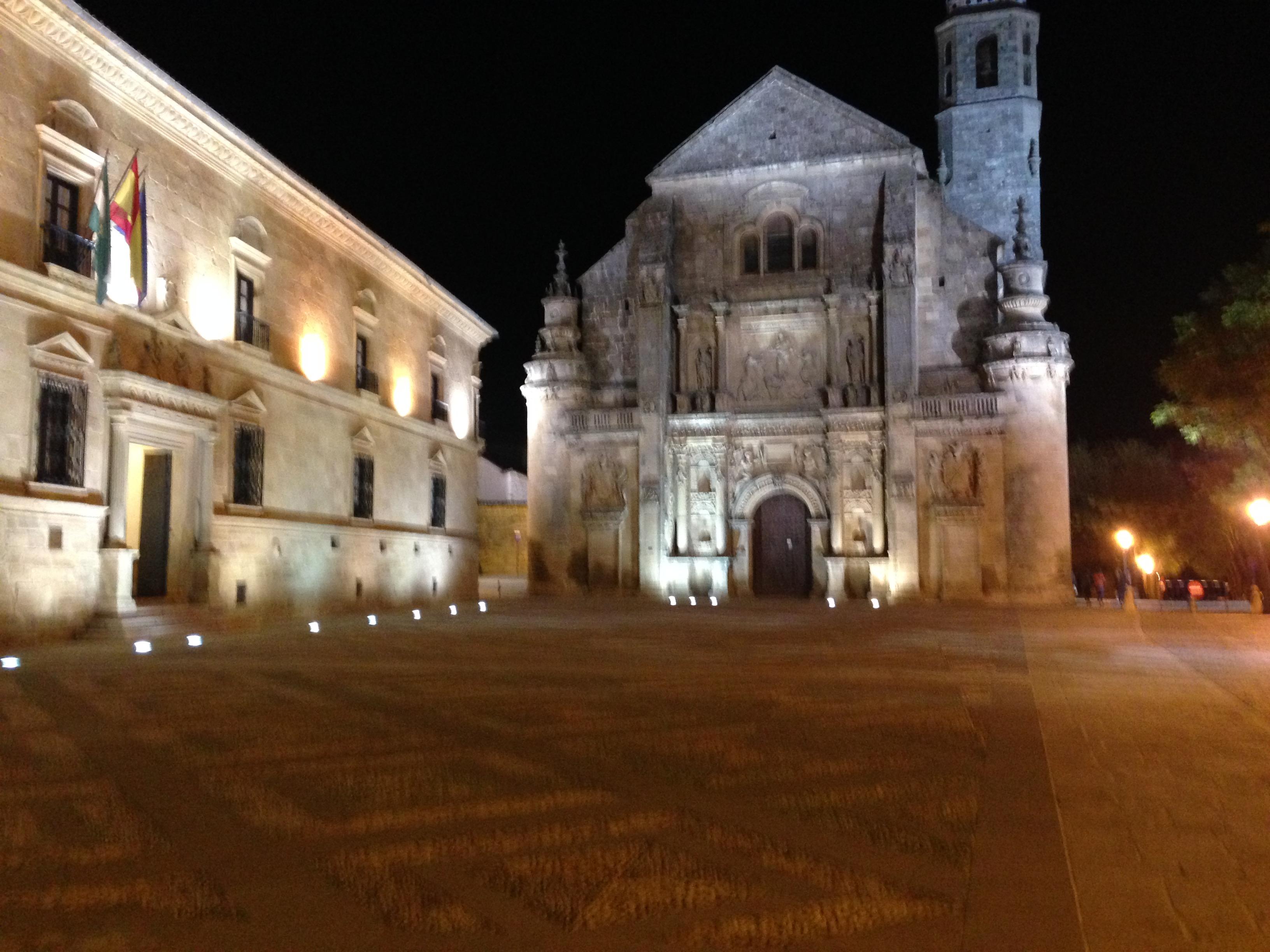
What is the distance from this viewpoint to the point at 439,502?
97.5 ft

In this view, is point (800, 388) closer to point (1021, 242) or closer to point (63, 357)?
point (1021, 242)

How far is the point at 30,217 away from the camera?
15.4 m

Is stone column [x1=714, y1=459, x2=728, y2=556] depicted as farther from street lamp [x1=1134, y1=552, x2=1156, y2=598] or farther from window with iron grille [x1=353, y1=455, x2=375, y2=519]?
street lamp [x1=1134, y1=552, x2=1156, y2=598]

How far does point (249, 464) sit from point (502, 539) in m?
33.8

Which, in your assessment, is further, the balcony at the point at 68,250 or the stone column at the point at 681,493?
the stone column at the point at 681,493

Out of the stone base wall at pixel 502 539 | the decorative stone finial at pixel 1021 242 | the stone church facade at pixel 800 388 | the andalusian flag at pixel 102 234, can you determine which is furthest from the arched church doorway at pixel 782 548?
the stone base wall at pixel 502 539

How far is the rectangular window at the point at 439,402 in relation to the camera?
29.7 meters

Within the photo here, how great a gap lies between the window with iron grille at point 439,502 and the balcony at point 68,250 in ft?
45.0

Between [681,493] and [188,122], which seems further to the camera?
[681,493]

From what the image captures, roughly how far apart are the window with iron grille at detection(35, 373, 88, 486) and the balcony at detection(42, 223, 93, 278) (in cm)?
178

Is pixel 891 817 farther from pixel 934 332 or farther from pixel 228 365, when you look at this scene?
pixel 934 332

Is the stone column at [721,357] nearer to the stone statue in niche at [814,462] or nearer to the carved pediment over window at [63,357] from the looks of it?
the stone statue in niche at [814,462]

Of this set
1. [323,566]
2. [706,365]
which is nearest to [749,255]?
[706,365]

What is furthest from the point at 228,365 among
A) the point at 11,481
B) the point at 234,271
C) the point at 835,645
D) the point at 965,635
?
the point at 965,635
